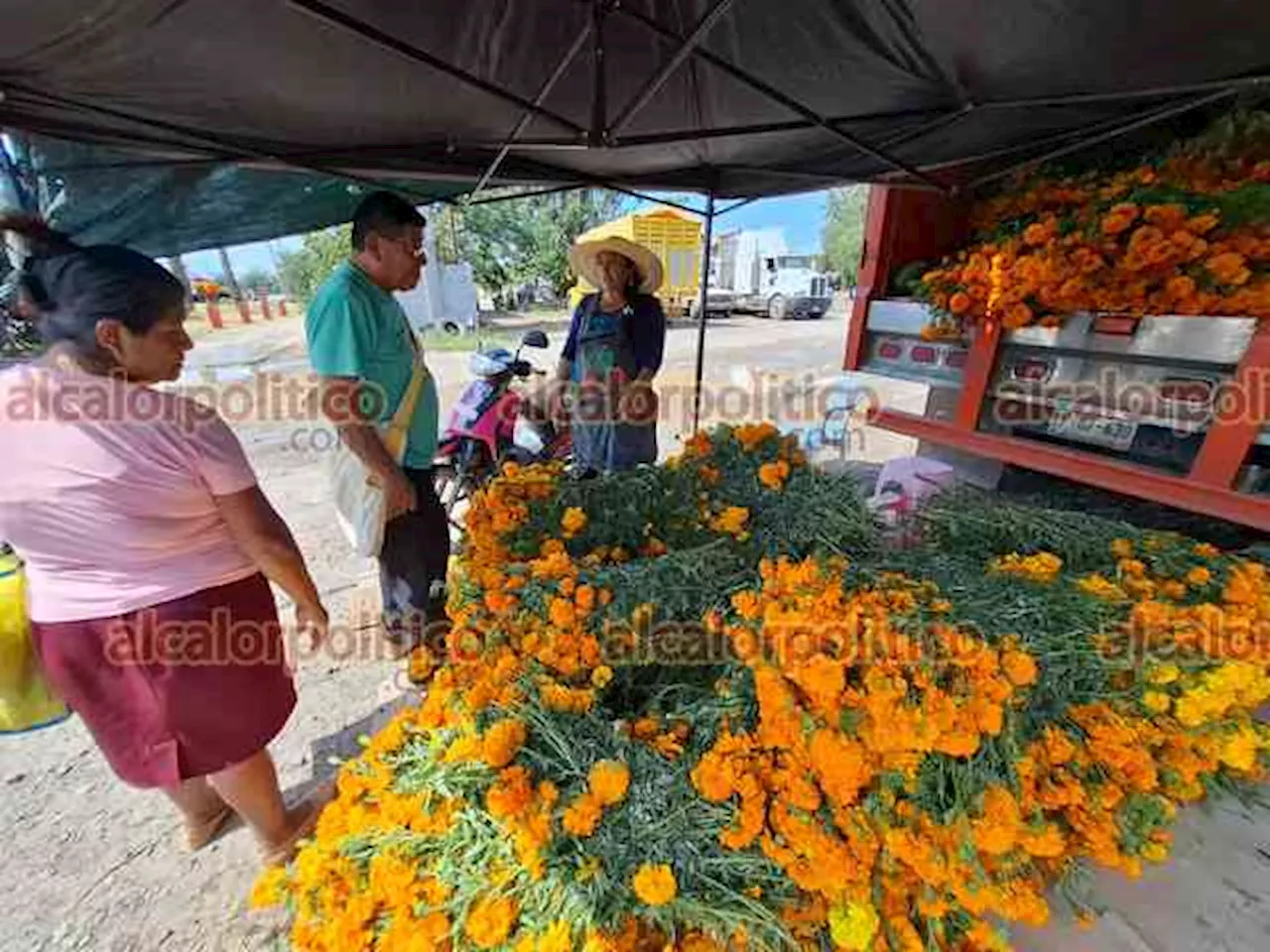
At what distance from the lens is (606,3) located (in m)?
1.58

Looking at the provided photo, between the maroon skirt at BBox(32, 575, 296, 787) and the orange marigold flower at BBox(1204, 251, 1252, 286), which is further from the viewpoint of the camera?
the orange marigold flower at BBox(1204, 251, 1252, 286)

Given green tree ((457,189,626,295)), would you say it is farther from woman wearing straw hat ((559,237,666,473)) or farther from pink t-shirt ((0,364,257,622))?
pink t-shirt ((0,364,257,622))

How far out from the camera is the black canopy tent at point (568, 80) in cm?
157

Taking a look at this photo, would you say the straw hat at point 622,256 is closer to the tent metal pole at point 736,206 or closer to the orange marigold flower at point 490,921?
the tent metal pole at point 736,206

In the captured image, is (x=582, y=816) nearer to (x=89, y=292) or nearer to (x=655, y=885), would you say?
(x=655, y=885)

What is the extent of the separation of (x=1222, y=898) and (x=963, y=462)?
184cm

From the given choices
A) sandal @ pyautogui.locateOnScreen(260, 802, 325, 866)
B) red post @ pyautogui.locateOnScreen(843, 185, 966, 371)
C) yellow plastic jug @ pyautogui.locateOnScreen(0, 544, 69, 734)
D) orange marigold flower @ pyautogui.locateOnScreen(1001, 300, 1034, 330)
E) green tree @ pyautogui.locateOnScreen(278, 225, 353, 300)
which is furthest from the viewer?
green tree @ pyautogui.locateOnScreen(278, 225, 353, 300)

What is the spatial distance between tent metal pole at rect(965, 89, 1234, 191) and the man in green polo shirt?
2.42m

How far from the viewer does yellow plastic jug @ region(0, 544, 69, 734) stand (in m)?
1.46

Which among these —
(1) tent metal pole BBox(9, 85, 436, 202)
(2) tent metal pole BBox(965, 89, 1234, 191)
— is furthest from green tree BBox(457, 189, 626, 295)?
(2) tent metal pole BBox(965, 89, 1234, 191)

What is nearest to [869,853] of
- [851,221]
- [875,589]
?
[875,589]

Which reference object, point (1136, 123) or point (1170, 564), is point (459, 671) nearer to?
point (1170, 564)

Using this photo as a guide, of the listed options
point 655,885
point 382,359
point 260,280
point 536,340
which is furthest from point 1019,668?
point 260,280

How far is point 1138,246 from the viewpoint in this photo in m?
1.80
